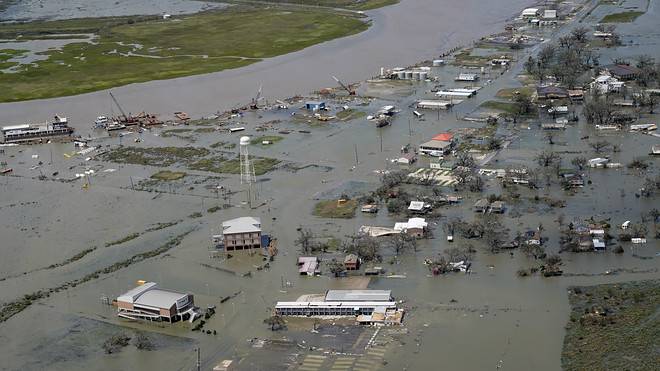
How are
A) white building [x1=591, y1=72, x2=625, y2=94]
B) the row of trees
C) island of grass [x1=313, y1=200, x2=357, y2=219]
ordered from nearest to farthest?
island of grass [x1=313, y1=200, x2=357, y2=219], white building [x1=591, y1=72, x2=625, y2=94], the row of trees

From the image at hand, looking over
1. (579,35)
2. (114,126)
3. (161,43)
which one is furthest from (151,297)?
(161,43)

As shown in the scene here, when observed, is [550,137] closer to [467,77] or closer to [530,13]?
[467,77]

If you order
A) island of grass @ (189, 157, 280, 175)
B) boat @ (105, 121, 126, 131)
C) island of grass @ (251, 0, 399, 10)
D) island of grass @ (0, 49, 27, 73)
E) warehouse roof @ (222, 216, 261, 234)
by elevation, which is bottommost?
island of grass @ (189, 157, 280, 175)

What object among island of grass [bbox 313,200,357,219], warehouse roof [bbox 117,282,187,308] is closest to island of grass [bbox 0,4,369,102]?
island of grass [bbox 313,200,357,219]

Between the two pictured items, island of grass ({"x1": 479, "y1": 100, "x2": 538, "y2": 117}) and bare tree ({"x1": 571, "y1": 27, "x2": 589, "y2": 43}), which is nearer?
island of grass ({"x1": 479, "y1": 100, "x2": 538, "y2": 117})

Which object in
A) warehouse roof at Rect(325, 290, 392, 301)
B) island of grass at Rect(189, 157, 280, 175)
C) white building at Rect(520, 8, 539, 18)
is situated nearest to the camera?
warehouse roof at Rect(325, 290, 392, 301)

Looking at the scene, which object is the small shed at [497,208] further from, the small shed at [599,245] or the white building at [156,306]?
the white building at [156,306]

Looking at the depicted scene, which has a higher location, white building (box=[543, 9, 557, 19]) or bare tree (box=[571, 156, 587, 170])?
white building (box=[543, 9, 557, 19])

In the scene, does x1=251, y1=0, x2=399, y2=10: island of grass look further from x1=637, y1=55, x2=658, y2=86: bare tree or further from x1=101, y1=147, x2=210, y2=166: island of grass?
x1=101, y1=147, x2=210, y2=166: island of grass
